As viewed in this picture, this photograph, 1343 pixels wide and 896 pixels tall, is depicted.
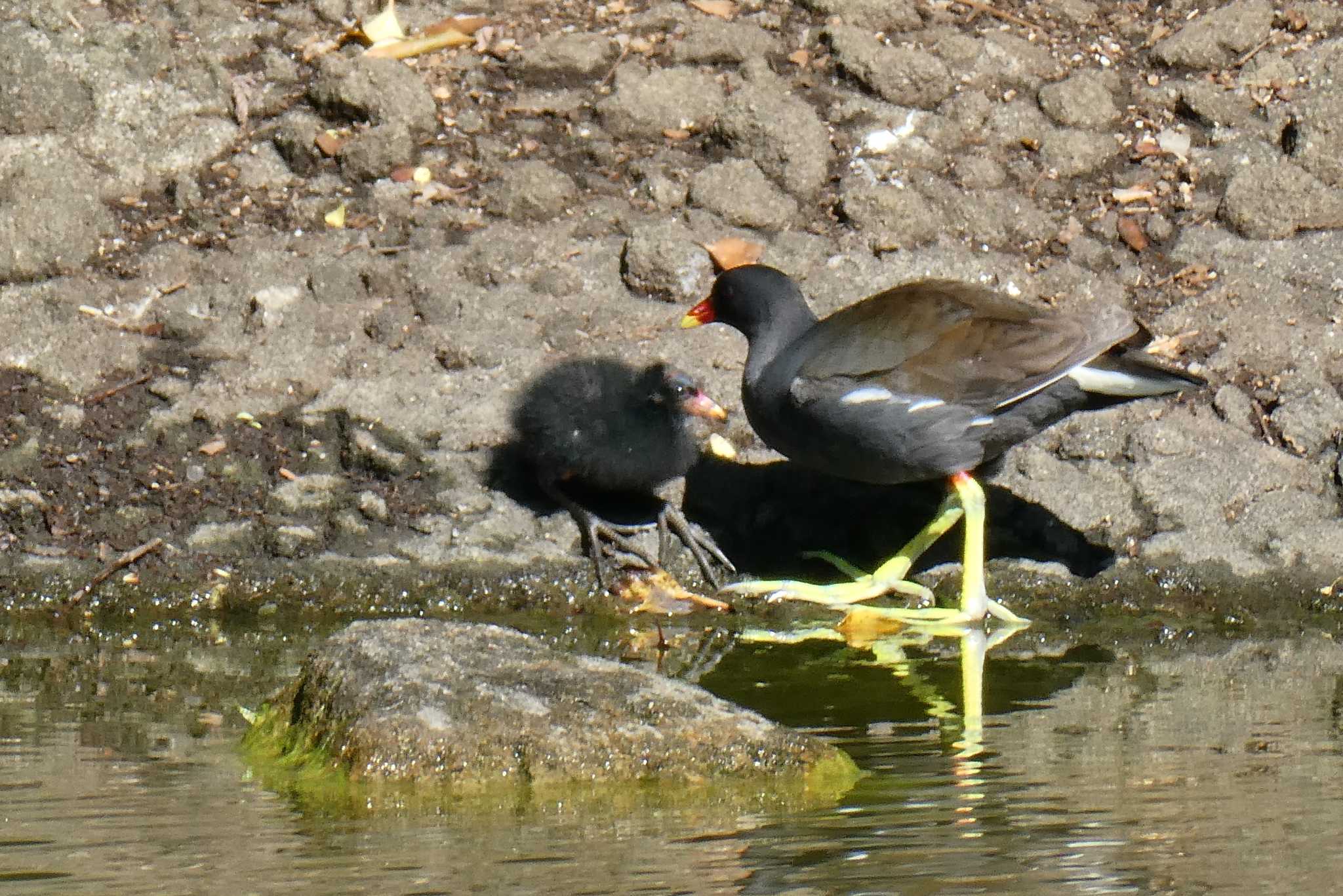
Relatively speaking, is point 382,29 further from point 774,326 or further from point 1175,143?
point 1175,143

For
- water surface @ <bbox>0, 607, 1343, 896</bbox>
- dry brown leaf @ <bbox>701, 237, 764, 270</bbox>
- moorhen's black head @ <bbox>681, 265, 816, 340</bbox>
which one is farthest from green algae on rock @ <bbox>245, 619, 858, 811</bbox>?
dry brown leaf @ <bbox>701, 237, 764, 270</bbox>

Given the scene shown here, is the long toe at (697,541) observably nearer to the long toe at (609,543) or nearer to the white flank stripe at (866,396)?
the long toe at (609,543)

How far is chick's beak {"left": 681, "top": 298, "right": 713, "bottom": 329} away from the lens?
628 centimetres

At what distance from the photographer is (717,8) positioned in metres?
8.21

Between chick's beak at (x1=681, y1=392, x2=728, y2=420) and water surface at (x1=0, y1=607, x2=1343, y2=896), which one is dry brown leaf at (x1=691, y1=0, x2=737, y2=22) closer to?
chick's beak at (x1=681, y1=392, x2=728, y2=420)

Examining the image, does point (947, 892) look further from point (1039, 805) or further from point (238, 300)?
point (238, 300)

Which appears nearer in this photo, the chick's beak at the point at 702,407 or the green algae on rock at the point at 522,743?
the green algae on rock at the point at 522,743

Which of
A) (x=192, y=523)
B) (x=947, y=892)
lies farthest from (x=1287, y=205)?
(x=947, y=892)

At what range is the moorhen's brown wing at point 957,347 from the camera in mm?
5520

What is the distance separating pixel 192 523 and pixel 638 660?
1631 mm

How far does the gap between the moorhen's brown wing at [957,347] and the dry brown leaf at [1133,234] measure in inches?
64.7

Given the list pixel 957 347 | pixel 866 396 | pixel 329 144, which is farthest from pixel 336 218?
A: pixel 957 347

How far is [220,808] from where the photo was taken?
345 centimetres

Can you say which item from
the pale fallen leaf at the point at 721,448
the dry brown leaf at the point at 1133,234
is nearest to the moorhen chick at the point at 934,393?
the pale fallen leaf at the point at 721,448
